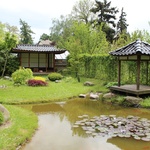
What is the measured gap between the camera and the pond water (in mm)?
5602

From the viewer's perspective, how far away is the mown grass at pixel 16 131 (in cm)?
526

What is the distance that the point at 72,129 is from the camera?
22.9 feet

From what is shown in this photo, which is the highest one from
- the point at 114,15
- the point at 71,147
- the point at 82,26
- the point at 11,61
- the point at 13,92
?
the point at 114,15

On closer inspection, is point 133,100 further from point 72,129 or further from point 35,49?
point 35,49

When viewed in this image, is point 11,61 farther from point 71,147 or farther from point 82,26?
point 71,147

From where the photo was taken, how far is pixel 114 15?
30.9m

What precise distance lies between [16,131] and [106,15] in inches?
1065

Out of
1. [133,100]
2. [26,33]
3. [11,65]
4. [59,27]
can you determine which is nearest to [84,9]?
[59,27]

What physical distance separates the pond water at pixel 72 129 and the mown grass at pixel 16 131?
218 millimetres

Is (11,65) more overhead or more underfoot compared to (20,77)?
more overhead

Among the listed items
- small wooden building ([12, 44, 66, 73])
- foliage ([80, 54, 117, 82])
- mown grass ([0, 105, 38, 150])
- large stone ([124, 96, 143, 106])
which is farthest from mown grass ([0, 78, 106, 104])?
small wooden building ([12, 44, 66, 73])

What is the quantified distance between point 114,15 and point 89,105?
23.2m

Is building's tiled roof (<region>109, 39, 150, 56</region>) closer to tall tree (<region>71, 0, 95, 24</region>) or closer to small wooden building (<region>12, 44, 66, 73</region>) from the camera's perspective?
small wooden building (<region>12, 44, 66, 73</region>)

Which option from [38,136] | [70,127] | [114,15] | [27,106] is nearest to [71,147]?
[38,136]
